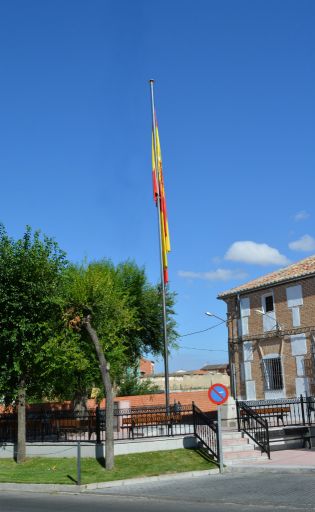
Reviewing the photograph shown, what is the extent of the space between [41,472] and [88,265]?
13298 millimetres

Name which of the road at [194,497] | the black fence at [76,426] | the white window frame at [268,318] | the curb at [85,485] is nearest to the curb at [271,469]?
the road at [194,497]

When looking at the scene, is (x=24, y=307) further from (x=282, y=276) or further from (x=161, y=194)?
(x=282, y=276)

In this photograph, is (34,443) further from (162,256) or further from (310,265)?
(310,265)

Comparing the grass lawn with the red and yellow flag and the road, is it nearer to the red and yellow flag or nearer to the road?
the road

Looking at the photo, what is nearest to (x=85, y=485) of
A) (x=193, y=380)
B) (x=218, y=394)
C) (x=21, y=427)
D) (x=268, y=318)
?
(x=218, y=394)

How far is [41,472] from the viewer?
16484 mm

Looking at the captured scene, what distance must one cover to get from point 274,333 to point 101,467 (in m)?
14.5

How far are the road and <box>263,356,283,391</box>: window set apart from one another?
519 inches

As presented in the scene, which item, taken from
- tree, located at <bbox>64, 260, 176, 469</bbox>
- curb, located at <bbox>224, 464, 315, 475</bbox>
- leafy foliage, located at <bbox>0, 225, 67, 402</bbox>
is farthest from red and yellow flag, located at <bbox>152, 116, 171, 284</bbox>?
curb, located at <bbox>224, 464, 315, 475</bbox>

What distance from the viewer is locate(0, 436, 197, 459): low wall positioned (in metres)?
17.5

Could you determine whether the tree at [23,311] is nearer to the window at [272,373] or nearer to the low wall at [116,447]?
the low wall at [116,447]

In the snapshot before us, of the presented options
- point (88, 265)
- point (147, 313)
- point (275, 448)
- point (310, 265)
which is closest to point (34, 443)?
point (275, 448)

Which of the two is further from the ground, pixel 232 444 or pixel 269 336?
pixel 269 336

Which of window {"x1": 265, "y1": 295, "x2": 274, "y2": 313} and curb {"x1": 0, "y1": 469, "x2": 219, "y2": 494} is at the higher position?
window {"x1": 265, "y1": 295, "x2": 274, "y2": 313}
